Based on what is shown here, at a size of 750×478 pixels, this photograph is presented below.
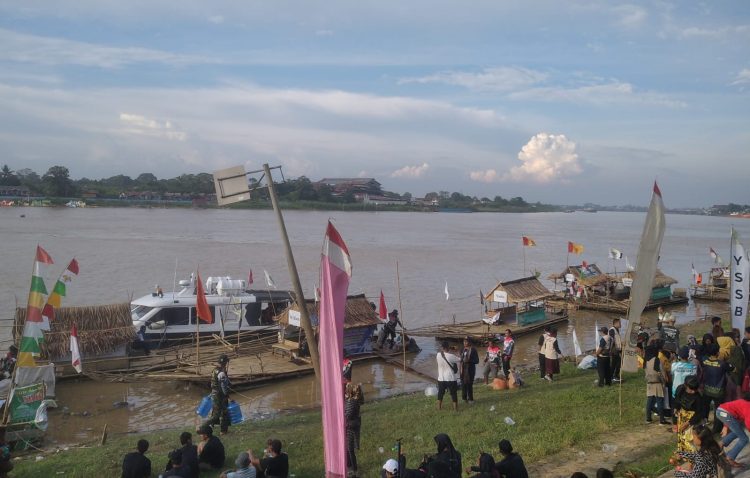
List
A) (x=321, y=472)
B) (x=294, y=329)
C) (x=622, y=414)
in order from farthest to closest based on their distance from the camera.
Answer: (x=294, y=329)
(x=622, y=414)
(x=321, y=472)

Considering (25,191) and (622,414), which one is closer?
(622,414)

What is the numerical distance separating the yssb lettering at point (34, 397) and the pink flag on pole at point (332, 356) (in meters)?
11.2

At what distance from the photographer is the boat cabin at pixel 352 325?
65.6 ft

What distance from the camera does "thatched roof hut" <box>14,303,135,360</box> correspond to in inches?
688

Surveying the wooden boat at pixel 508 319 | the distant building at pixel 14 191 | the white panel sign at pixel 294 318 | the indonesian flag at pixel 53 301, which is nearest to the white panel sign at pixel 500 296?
the wooden boat at pixel 508 319

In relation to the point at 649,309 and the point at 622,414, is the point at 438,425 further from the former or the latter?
the point at 649,309

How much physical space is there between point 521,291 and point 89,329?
1736 centimetres

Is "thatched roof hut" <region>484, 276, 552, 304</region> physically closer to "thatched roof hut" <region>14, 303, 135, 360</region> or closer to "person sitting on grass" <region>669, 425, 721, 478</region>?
"thatched roof hut" <region>14, 303, 135, 360</region>

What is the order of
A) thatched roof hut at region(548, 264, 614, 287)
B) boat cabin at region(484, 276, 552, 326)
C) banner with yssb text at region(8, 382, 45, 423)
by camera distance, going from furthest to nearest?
thatched roof hut at region(548, 264, 614, 287), boat cabin at region(484, 276, 552, 326), banner with yssb text at region(8, 382, 45, 423)

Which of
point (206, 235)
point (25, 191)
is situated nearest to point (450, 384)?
point (206, 235)

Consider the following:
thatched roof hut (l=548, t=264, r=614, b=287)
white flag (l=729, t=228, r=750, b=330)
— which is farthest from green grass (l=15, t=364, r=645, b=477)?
thatched roof hut (l=548, t=264, r=614, b=287)

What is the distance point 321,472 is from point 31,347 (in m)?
7.41

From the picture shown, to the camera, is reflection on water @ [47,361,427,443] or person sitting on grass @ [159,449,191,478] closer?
person sitting on grass @ [159,449,191,478]

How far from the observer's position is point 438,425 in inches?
443
